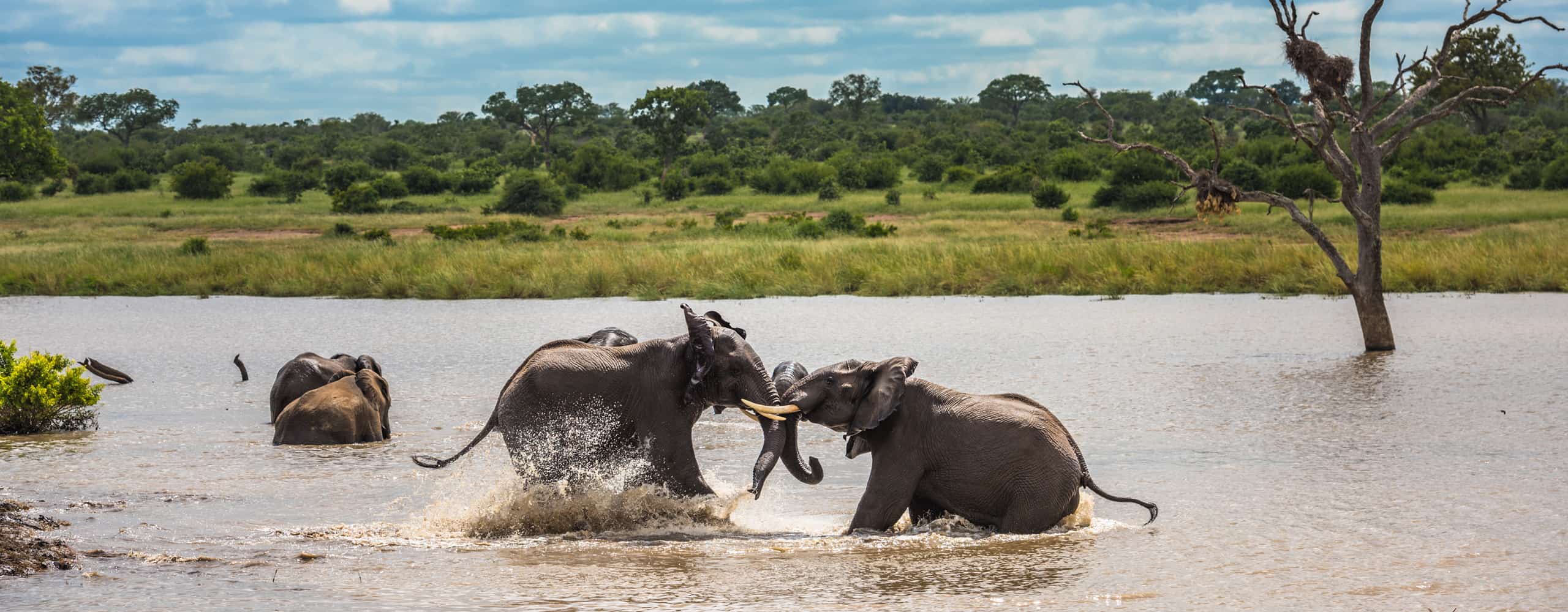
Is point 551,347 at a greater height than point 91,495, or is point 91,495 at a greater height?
point 551,347

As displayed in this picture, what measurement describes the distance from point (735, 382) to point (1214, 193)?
8.92 metres

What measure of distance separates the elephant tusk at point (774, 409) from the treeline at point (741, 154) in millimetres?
9565

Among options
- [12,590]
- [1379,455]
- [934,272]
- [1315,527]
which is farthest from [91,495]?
[934,272]

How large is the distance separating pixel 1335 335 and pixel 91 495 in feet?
45.1

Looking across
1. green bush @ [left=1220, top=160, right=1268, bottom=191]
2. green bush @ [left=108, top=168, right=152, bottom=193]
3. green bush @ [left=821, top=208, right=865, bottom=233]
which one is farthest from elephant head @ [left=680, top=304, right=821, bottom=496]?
green bush @ [left=108, top=168, right=152, bottom=193]

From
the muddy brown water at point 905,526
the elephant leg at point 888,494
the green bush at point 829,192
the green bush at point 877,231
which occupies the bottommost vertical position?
the muddy brown water at point 905,526

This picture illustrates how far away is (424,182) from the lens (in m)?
53.2

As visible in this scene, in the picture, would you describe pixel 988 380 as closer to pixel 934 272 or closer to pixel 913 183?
pixel 934 272

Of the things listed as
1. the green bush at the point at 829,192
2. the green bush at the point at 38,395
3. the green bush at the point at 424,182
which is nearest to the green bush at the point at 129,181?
the green bush at the point at 424,182

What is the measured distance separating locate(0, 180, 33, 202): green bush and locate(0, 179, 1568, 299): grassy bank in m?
13.9

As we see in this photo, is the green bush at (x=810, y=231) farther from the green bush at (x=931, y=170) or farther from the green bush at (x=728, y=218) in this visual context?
the green bush at (x=931, y=170)

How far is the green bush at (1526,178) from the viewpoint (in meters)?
38.9

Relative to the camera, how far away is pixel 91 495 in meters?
8.84

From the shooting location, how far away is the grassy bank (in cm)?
2436
